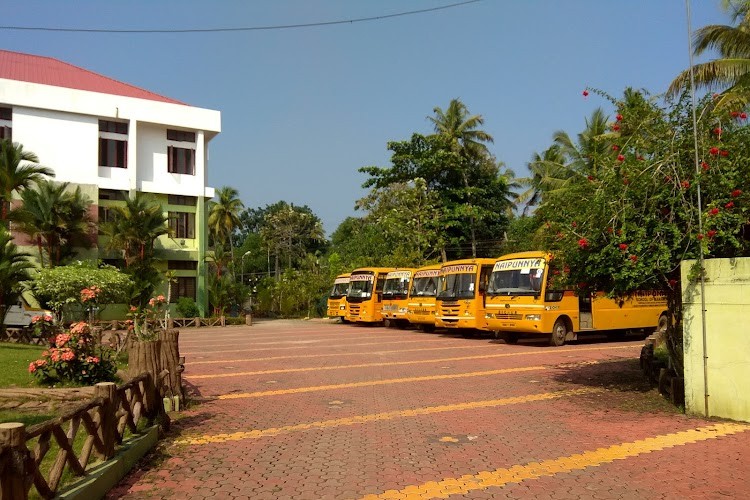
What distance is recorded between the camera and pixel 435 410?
29.7ft

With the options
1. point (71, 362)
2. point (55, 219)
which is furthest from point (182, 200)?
point (71, 362)

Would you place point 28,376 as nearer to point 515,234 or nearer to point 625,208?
point 625,208

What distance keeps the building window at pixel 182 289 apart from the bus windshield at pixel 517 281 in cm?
2179

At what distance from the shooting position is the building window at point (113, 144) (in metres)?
33.2

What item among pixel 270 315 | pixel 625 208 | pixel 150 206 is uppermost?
pixel 150 206

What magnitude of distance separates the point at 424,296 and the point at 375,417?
622 inches

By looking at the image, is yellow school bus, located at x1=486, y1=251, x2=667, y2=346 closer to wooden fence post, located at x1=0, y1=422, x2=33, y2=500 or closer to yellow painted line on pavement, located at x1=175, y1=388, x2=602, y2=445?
yellow painted line on pavement, located at x1=175, y1=388, x2=602, y2=445

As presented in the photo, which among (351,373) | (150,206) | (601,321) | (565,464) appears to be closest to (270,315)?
(150,206)

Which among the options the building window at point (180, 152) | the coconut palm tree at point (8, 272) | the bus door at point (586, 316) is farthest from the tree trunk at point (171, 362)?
the building window at point (180, 152)

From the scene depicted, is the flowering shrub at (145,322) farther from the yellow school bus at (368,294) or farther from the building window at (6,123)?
the building window at (6,123)

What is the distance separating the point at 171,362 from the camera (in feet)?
30.3

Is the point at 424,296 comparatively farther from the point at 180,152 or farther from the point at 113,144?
the point at 113,144

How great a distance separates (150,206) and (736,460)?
97.7ft

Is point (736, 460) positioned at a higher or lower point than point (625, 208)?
lower
